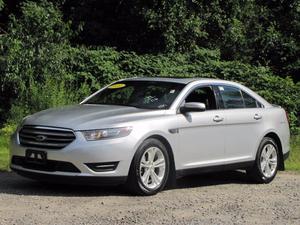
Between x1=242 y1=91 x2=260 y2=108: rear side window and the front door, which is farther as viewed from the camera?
x1=242 y1=91 x2=260 y2=108: rear side window

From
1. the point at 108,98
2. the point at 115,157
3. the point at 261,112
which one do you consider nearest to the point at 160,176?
the point at 115,157

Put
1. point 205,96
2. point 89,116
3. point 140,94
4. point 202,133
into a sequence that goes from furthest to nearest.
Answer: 1. point 205,96
2. point 140,94
3. point 202,133
4. point 89,116

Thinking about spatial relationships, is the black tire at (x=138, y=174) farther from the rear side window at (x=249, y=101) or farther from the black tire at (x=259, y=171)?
the rear side window at (x=249, y=101)

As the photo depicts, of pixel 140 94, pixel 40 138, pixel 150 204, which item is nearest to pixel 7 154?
pixel 140 94

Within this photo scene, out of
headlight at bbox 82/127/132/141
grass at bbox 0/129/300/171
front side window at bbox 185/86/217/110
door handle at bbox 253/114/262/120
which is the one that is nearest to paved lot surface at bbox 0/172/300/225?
headlight at bbox 82/127/132/141

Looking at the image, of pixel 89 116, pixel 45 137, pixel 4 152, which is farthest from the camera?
pixel 4 152

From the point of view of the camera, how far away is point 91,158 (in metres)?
8.09

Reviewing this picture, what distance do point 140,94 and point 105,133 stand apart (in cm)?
143

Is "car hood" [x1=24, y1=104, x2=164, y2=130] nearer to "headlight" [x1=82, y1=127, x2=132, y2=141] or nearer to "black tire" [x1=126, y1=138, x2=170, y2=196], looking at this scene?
"headlight" [x1=82, y1=127, x2=132, y2=141]

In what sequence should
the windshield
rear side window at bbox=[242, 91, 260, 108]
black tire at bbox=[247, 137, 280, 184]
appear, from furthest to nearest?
1. rear side window at bbox=[242, 91, 260, 108]
2. black tire at bbox=[247, 137, 280, 184]
3. the windshield

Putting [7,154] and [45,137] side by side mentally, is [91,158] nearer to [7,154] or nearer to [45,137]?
[45,137]

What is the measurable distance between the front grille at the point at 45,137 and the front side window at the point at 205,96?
85.0 inches

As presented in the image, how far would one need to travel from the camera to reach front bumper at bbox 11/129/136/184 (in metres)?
8.09

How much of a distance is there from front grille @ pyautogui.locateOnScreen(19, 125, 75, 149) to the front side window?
2.16 metres
